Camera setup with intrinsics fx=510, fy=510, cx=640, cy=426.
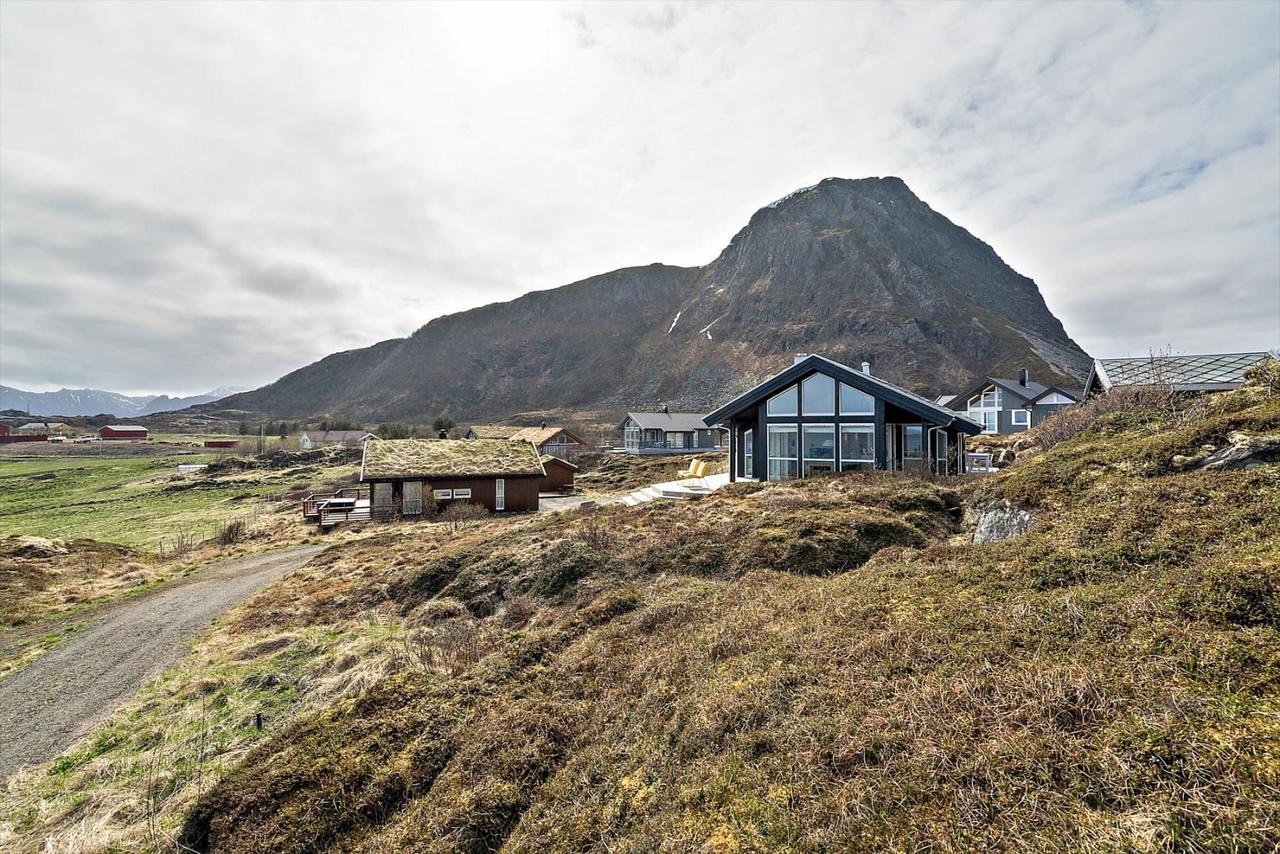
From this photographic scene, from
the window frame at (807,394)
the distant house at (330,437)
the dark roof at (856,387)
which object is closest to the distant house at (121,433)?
the distant house at (330,437)

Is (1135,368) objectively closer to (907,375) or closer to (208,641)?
(208,641)

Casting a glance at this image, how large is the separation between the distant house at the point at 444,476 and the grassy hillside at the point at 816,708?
20.4 metres

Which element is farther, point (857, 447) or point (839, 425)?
point (839, 425)

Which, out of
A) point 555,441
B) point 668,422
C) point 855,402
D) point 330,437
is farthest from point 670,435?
point 330,437

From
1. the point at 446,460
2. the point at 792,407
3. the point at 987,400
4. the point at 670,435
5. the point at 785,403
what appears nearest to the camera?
the point at 792,407

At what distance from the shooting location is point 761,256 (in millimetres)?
161125

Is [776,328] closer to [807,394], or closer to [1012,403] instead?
[1012,403]

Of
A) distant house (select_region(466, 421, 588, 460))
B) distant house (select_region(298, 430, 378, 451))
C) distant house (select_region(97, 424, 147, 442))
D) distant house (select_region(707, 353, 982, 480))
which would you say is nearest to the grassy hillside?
distant house (select_region(707, 353, 982, 480))

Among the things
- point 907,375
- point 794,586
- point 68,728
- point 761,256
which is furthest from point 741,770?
point 761,256

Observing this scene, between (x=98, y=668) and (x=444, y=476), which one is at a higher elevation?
(x=444, y=476)

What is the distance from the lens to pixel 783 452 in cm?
2283

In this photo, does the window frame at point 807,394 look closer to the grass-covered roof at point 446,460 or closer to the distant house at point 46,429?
the grass-covered roof at point 446,460

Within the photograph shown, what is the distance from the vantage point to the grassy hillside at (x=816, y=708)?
9.18ft

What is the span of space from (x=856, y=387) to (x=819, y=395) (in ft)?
5.01
